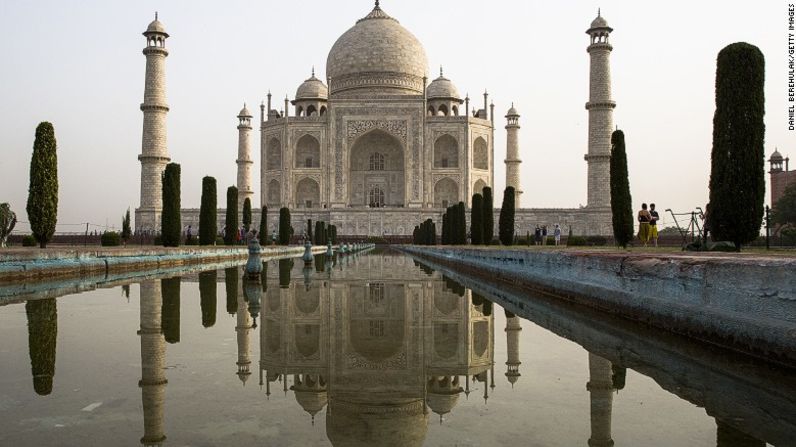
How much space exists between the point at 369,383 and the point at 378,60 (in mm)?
37959

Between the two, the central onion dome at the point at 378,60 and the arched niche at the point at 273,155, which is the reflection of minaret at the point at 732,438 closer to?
the arched niche at the point at 273,155

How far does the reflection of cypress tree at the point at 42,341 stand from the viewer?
69.0 inches

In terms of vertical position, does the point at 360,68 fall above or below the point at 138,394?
above

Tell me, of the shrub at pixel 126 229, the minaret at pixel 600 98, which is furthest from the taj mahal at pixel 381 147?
the shrub at pixel 126 229

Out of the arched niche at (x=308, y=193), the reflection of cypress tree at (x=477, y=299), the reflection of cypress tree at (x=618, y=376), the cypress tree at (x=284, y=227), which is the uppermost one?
the arched niche at (x=308, y=193)

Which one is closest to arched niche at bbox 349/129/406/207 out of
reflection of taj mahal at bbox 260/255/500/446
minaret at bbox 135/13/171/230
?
minaret at bbox 135/13/171/230

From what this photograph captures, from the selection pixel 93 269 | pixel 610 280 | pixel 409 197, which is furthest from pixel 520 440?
pixel 409 197

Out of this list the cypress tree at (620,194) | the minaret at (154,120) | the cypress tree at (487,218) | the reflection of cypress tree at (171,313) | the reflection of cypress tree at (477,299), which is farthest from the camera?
the minaret at (154,120)

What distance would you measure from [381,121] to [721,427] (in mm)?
34986

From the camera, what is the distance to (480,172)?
37188 millimetres

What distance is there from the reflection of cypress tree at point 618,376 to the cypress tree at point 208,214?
14280 millimetres

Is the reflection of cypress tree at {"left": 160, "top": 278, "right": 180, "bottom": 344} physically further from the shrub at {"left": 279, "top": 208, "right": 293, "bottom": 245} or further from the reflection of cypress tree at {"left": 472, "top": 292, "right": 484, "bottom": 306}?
the shrub at {"left": 279, "top": 208, "right": 293, "bottom": 245}

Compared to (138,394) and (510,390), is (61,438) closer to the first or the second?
(138,394)

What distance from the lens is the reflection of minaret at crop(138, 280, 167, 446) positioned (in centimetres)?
131
